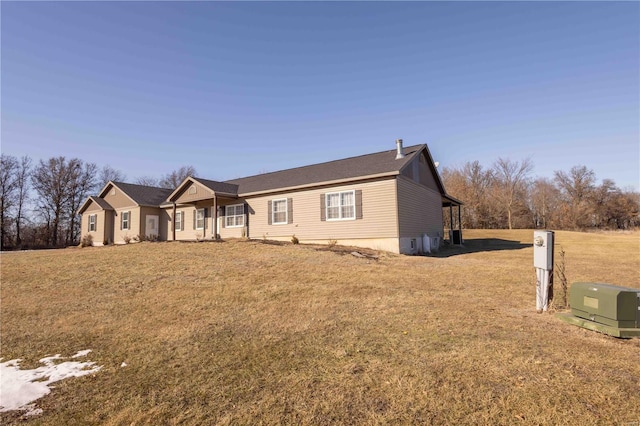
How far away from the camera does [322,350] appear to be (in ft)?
15.4

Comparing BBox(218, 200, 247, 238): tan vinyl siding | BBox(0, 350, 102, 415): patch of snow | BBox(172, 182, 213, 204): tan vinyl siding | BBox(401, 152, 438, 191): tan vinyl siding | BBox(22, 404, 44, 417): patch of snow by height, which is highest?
BBox(401, 152, 438, 191): tan vinyl siding

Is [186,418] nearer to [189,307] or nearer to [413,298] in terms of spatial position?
[189,307]

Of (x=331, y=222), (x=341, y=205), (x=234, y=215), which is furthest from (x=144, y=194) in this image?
(x=341, y=205)

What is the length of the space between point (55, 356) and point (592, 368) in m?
7.42

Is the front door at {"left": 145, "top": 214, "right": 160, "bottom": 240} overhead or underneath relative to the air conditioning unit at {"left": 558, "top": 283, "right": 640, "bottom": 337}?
overhead

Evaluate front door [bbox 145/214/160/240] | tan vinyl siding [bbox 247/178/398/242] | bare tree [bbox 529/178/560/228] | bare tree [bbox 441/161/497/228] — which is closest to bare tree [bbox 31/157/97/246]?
front door [bbox 145/214/160/240]

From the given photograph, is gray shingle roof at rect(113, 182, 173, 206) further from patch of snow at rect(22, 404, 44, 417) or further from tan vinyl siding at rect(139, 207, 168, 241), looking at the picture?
patch of snow at rect(22, 404, 44, 417)

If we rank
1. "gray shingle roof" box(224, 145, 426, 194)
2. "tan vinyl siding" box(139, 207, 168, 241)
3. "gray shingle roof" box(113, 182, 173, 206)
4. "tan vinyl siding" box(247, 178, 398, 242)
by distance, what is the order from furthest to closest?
"gray shingle roof" box(113, 182, 173, 206) → "tan vinyl siding" box(139, 207, 168, 241) → "gray shingle roof" box(224, 145, 426, 194) → "tan vinyl siding" box(247, 178, 398, 242)

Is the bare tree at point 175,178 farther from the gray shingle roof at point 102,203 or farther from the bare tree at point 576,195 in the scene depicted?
the bare tree at point 576,195

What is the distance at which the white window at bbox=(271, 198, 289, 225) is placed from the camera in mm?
19219

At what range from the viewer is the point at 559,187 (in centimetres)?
5138

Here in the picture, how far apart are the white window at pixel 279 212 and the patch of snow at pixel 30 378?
14304 millimetres

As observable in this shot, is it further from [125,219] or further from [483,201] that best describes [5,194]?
[483,201]

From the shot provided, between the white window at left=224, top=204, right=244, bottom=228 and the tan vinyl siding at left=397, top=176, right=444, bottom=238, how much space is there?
10476 mm
